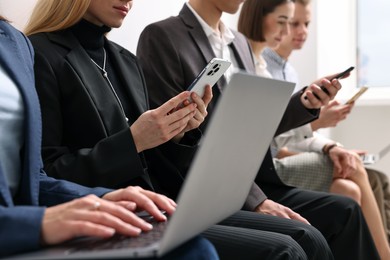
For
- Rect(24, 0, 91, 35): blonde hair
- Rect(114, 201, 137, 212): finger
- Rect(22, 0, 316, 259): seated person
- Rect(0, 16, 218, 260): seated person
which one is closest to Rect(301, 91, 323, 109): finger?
Rect(22, 0, 316, 259): seated person

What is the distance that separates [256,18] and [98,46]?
1114mm

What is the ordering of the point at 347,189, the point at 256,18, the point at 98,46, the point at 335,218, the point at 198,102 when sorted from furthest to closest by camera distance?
the point at 256,18 → the point at 347,189 → the point at 335,218 → the point at 98,46 → the point at 198,102

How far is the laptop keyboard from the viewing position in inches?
32.1

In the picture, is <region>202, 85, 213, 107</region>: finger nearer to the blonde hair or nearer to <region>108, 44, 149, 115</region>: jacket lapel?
<region>108, 44, 149, 115</region>: jacket lapel

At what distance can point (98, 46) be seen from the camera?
155 cm

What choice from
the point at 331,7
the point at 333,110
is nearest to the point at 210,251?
the point at 333,110

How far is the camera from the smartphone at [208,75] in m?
1.39

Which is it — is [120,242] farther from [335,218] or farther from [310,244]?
[335,218]

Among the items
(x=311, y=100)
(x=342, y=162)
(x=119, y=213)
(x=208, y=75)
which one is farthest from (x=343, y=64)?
(x=119, y=213)

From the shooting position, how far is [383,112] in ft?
11.7

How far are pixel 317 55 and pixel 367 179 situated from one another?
1133 mm

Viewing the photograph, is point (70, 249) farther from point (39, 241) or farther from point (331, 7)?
point (331, 7)

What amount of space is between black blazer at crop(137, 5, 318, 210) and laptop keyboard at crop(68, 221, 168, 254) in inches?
34.7

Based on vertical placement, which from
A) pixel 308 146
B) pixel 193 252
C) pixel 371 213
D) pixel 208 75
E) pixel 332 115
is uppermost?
pixel 208 75
